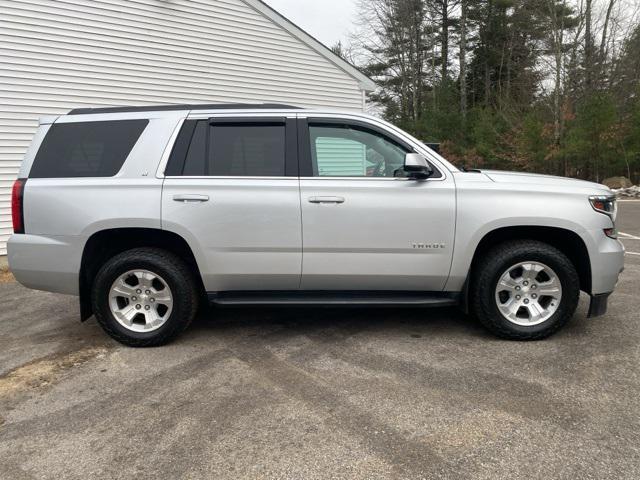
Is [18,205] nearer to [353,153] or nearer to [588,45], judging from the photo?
[353,153]

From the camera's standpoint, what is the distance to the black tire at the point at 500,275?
3.63m

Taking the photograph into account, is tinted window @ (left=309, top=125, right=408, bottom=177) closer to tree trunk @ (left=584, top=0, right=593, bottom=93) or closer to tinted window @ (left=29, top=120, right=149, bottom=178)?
tinted window @ (left=29, top=120, right=149, bottom=178)

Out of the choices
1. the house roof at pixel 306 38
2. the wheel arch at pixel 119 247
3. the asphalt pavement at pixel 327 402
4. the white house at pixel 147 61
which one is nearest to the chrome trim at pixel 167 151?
the wheel arch at pixel 119 247

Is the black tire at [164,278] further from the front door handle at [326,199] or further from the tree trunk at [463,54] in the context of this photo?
the tree trunk at [463,54]

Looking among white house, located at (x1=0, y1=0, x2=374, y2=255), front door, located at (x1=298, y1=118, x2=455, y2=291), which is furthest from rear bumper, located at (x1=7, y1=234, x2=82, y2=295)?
white house, located at (x1=0, y1=0, x2=374, y2=255)

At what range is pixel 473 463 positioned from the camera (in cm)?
225

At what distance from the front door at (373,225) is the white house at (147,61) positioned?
7367 mm

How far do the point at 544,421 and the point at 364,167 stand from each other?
2201mm

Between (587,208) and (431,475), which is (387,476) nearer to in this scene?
(431,475)

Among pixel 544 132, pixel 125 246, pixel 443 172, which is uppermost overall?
pixel 544 132

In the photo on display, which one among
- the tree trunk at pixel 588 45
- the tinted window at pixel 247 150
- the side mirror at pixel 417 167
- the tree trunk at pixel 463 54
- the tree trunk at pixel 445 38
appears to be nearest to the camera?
the side mirror at pixel 417 167

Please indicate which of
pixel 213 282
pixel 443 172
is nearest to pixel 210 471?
pixel 213 282

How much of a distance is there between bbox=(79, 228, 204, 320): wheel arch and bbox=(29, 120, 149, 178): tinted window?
51 centimetres

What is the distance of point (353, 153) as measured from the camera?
3734mm
